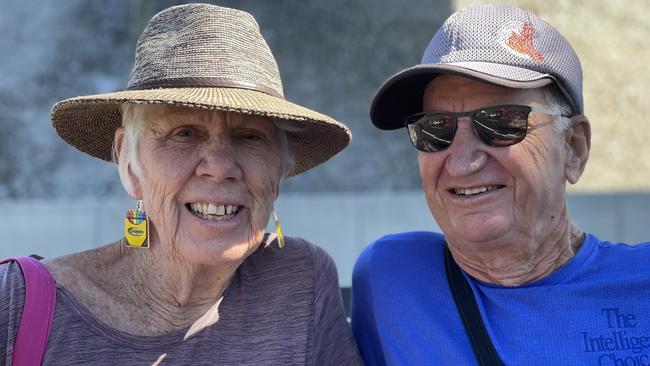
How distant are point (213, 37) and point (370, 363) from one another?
3.89 ft

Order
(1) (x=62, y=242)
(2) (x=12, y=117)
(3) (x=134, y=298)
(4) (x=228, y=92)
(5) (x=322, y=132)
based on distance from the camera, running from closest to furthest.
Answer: (4) (x=228, y=92), (3) (x=134, y=298), (5) (x=322, y=132), (1) (x=62, y=242), (2) (x=12, y=117)

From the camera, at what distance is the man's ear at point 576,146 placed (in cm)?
253

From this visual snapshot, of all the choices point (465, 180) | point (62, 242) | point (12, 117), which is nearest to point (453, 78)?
point (465, 180)

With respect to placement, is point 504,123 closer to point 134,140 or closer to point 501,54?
point 501,54

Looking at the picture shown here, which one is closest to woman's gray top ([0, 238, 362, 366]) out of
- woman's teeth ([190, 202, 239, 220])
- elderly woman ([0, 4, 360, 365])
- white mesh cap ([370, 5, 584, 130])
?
elderly woman ([0, 4, 360, 365])

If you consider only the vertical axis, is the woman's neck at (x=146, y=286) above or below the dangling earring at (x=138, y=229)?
below

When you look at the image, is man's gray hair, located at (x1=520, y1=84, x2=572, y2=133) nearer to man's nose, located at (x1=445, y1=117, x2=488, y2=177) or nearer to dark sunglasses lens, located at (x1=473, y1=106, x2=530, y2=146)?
dark sunglasses lens, located at (x1=473, y1=106, x2=530, y2=146)

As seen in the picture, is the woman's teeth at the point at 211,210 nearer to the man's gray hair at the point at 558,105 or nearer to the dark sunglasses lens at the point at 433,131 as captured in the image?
the dark sunglasses lens at the point at 433,131

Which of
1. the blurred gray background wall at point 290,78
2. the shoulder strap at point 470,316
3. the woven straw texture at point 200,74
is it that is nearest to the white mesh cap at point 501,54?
the woven straw texture at point 200,74

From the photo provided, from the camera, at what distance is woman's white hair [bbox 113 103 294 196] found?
2.38 meters

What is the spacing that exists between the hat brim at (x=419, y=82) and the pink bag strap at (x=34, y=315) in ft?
3.89

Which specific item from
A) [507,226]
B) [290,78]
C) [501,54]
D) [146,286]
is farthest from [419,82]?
[290,78]

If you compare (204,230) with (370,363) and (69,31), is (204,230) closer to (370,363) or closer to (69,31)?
(370,363)

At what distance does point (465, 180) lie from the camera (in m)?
2.43
